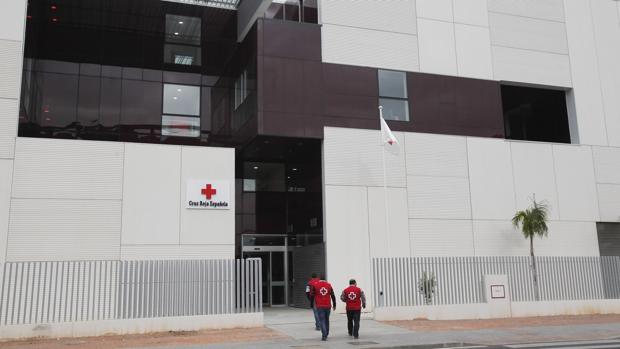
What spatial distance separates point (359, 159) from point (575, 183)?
35.7ft

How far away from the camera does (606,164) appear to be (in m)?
27.3

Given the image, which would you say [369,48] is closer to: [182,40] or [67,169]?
[182,40]

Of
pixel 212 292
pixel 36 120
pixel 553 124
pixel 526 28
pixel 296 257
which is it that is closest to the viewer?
pixel 212 292

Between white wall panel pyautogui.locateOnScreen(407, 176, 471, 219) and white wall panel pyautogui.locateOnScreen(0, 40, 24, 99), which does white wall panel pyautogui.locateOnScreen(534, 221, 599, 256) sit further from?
white wall panel pyautogui.locateOnScreen(0, 40, 24, 99)

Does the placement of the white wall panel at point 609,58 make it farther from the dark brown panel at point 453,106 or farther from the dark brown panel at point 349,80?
the dark brown panel at point 349,80

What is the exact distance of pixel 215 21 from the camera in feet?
87.6

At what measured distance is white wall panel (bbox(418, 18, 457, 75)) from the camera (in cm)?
2528

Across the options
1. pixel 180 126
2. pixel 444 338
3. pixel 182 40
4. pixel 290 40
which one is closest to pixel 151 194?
pixel 180 126

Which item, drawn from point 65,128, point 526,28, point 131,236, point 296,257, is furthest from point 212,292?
point 526,28

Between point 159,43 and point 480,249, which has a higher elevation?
point 159,43

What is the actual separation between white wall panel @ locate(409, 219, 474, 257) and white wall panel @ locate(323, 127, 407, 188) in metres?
1.95

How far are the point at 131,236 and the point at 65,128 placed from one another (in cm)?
711

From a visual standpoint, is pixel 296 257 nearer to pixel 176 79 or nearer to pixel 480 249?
pixel 480 249

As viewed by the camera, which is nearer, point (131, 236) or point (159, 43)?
point (131, 236)
